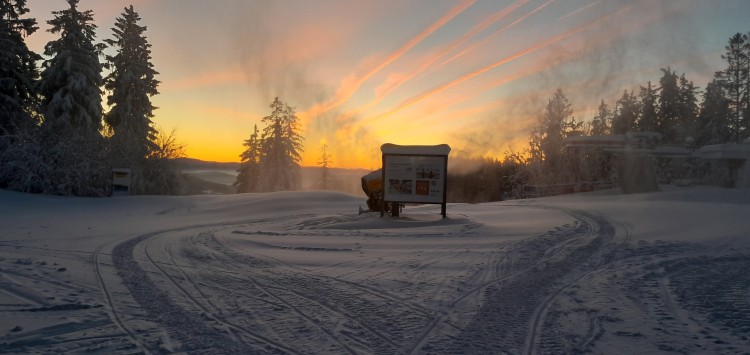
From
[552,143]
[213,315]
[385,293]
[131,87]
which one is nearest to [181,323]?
[213,315]

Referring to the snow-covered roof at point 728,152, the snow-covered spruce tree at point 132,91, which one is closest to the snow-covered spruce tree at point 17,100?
the snow-covered spruce tree at point 132,91

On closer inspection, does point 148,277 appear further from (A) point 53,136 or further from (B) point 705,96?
(B) point 705,96

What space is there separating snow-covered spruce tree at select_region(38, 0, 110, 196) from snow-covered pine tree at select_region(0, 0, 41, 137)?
95cm

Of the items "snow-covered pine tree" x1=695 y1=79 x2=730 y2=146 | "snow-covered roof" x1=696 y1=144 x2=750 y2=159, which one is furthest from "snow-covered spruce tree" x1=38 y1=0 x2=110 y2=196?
"snow-covered pine tree" x1=695 y1=79 x2=730 y2=146

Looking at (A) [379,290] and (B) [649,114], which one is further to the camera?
(B) [649,114]

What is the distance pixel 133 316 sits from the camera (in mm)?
5160

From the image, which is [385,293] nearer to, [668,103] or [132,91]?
[132,91]

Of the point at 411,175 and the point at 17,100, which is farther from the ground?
the point at 17,100

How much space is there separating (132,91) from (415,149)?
31.9m

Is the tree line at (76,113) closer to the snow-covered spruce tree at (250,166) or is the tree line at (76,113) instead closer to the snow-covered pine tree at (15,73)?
the snow-covered pine tree at (15,73)

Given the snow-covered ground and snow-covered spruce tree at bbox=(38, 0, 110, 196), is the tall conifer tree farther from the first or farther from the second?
the snow-covered ground

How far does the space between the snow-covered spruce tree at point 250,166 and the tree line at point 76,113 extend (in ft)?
66.5

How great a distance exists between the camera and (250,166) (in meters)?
64.5

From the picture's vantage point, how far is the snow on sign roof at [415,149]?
16.6 meters
